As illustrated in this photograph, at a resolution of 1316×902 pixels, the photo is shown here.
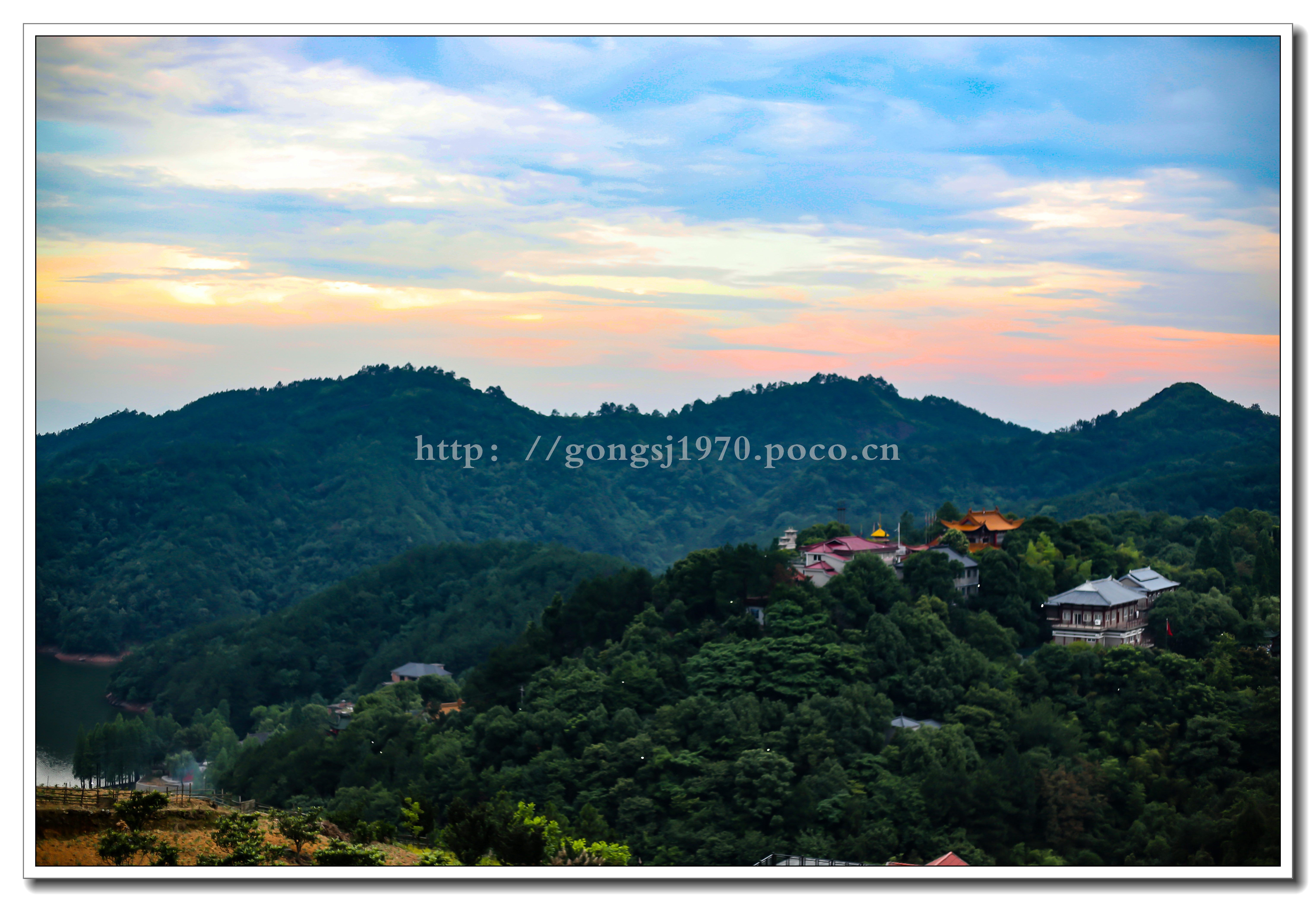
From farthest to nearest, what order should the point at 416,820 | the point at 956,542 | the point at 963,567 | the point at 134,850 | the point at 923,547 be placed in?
1. the point at 923,547
2. the point at 956,542
3. the point at 963,567
4. the point at 416,820
5. the point at 134,850

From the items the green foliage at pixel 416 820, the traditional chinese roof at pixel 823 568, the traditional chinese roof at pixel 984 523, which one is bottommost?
the green foliage at pixel 416 820

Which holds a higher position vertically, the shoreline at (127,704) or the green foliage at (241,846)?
the green foliage at (241,846)

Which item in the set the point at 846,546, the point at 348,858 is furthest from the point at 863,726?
the point at 348,858

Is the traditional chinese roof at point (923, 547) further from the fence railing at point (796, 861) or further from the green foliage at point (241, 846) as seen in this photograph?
the green foliage at point (241, 846)

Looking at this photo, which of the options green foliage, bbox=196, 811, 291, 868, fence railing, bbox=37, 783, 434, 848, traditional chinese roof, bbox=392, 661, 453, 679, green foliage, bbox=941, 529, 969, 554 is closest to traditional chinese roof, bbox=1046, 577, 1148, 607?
green foliage, bbox=941, 529, 969, 554

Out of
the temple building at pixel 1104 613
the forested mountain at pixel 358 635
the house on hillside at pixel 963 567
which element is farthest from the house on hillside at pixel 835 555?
the forested mountain at pixel 358 635

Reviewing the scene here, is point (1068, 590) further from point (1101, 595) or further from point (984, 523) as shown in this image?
point (984, 523)
